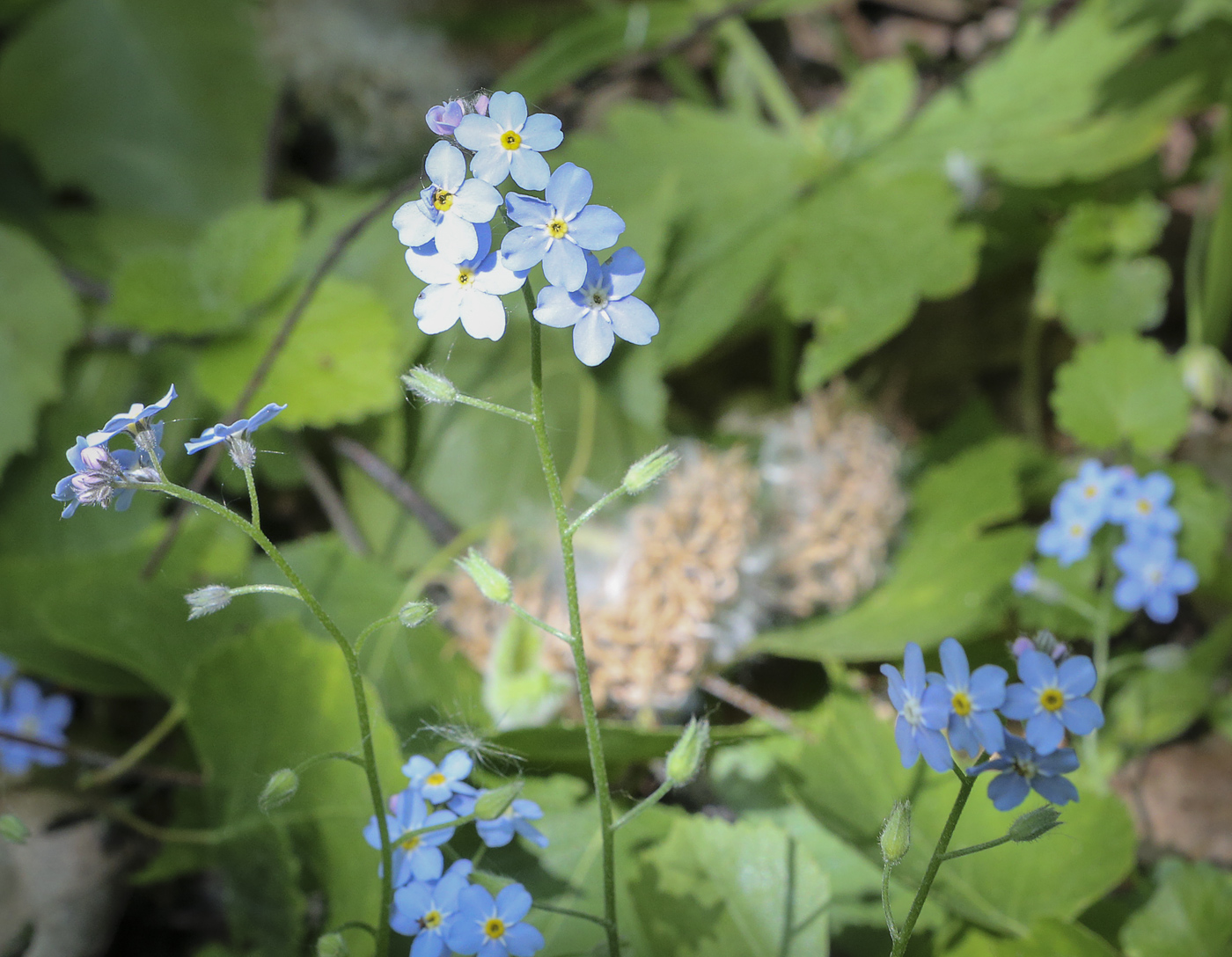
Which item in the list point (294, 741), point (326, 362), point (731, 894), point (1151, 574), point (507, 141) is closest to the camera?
point (507, 141)

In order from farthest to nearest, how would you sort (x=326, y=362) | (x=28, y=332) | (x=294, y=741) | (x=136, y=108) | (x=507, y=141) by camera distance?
(x=136, y=108) → (x=28, y=332) → (x=326, y=362) → (x=294, y=741) → (x=507, y=141)

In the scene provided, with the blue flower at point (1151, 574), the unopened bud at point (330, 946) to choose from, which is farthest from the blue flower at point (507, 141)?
the blue flower at point (1151, 574)

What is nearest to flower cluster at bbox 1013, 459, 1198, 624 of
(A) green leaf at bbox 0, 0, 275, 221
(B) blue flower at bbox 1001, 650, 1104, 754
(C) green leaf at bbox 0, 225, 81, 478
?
(B) blue flower at bbox 1001, 650, 1104, 754

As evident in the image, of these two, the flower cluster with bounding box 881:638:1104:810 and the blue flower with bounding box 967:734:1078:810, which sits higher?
the flower cluster with bounding box 881:638:1104:810

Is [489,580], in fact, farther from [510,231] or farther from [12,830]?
[12,830]

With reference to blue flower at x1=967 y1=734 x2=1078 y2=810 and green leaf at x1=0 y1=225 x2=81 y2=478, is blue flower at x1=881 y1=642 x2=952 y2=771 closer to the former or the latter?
blue flower at x1=967 y1=734 x2=1078 y2=810

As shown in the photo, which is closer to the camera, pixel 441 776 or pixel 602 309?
pixel 602 309

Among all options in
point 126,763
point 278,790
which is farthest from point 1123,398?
point 126,763
